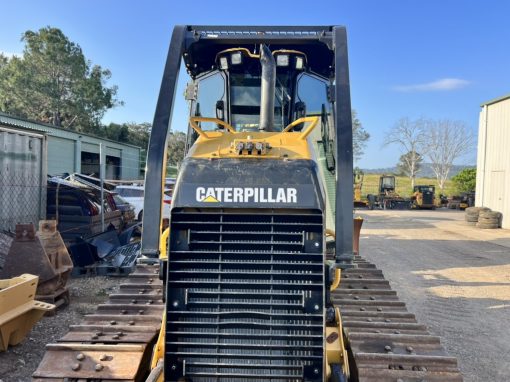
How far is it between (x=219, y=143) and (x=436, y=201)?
38.7 metres

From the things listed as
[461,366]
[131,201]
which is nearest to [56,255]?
[461,366]

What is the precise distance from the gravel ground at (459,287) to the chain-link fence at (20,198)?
757 cm

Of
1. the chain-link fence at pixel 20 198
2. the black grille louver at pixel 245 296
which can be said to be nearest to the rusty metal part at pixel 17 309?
the black grille louver at pixel 245 296

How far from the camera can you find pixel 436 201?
39.4 metres

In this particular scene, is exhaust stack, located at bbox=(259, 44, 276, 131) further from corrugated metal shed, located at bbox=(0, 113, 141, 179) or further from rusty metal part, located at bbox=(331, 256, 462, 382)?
corrugated metal shed, located at bbox=(0, 113, 141, 179)

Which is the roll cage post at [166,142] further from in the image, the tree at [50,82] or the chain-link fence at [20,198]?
the tree at [50,82]

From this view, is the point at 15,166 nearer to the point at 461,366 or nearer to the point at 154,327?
the point at 154,327

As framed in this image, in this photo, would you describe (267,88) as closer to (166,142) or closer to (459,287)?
(166,142)

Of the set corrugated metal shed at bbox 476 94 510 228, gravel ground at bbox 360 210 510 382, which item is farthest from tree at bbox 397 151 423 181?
gravel ground at bbox 360 210 510 382

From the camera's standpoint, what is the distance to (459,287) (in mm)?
9414

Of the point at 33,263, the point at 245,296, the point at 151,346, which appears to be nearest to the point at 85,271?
the point at 33,263

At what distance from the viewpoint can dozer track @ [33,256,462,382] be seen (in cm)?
308

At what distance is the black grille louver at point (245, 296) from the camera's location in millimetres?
3008

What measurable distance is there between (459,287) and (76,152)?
79.5ft
